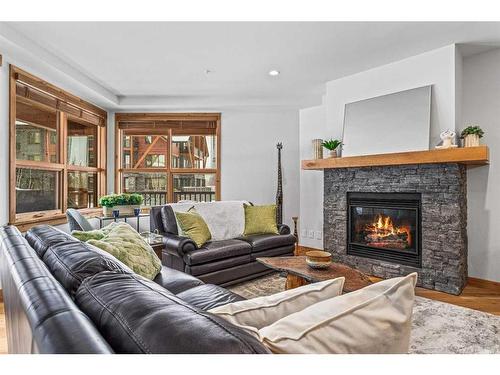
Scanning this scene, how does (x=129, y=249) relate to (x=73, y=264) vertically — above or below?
below

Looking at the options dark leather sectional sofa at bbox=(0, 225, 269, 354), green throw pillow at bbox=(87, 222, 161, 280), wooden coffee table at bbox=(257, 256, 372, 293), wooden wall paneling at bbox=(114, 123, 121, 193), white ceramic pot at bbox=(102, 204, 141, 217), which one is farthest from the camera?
wooden wall paneling at bbox=(114, 123, 121, 193)

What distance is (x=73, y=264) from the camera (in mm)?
1132

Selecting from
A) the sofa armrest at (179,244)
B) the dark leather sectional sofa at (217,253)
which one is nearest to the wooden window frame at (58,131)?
the dark leather sectional sofa at (217,253)

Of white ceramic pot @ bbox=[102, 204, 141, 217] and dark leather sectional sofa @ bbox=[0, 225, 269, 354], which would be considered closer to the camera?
dark leather sectional sofa @ bbox=[0, 225, 269, 354]

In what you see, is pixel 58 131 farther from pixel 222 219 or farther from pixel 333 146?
pixel 333 146

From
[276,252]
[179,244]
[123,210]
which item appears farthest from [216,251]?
[123,210]

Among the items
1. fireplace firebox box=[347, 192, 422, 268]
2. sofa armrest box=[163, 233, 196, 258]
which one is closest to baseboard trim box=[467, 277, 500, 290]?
fireplace firebox box=[347, 192, 422, 268]

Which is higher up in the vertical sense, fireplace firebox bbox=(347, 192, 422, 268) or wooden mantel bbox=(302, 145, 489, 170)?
wooden mantel bbox=(302, 145, 489, 170)

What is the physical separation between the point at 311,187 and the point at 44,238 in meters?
4.08

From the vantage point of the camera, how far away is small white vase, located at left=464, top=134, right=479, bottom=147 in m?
2.99

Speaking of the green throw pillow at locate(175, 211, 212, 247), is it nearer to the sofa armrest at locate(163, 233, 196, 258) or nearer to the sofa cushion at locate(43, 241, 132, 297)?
the sofa armrest at locate(163, 233, 196, 258)

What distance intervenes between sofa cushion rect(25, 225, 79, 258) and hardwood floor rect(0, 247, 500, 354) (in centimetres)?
133
